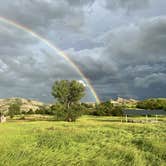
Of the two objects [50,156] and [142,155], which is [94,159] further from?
[142,155]

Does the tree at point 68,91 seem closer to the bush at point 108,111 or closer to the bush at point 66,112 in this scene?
the bush at point 66,112

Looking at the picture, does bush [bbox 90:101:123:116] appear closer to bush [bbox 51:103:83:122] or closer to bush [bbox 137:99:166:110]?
bush [bbox 137:99:166:110]

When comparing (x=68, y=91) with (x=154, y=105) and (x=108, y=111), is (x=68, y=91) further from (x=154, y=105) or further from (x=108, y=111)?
(x=154, y=105)

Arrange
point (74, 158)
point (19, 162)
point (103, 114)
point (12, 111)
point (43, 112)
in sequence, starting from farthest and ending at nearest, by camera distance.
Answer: point (43, 112), point (103, 114), point (12, 111), point (74, 158), point (19, 162)

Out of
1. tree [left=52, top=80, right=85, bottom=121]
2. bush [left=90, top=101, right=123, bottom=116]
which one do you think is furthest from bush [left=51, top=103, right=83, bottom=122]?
bush [left=90, top=101, right=123, bottom=116]

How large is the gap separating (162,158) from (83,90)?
68846mm

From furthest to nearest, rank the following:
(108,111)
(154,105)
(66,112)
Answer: (154,105) → (108,111) → (66,112)

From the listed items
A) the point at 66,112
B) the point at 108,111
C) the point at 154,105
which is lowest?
the point at 66,112

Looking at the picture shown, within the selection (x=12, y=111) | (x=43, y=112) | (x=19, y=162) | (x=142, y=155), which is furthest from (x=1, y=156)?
(x=43, y=112)

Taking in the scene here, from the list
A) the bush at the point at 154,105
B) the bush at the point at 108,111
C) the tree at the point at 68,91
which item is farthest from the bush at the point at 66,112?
the bush at the point at 154,105

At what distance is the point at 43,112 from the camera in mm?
127188

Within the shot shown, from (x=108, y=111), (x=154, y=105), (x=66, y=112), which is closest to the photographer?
(x=66, y=112)

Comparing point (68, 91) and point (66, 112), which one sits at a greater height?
point (68, 91)

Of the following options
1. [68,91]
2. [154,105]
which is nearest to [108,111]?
[68,91]
